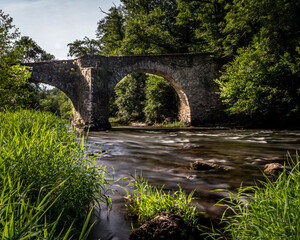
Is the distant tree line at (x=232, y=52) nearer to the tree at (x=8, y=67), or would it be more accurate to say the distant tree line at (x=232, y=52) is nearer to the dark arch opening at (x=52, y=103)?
the tree at (x=8, y=67)

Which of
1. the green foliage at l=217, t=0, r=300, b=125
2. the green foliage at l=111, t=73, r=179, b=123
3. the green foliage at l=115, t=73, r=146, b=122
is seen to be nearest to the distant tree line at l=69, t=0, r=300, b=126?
the green foliage at l=217, t=0, r=300, b=125

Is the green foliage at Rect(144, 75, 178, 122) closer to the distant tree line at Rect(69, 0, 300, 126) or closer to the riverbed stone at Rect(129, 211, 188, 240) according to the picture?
the distant tree line at Rect(69, 0, 300, 126)

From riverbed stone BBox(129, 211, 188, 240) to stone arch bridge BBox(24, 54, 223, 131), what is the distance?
34.8 feet

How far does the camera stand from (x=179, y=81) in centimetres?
1393

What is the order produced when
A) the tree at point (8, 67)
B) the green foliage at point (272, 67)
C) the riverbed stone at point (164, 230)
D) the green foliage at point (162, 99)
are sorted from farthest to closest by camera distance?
the green foliage at point (162, 99) < the green foliage at point (272, 67) < the tree at point (8, 67) < the riverbed stone at point (164, 230)

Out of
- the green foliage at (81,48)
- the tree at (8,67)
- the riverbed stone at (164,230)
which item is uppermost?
the green foliage at (81,48)

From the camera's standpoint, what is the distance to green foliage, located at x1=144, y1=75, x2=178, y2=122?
55.0ft

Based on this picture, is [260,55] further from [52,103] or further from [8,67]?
[52,103]

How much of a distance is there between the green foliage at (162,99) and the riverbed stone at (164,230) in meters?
15.1

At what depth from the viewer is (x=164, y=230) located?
155cm

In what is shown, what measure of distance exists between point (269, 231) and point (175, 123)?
14171 millimetres

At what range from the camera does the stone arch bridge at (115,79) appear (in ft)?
39.2

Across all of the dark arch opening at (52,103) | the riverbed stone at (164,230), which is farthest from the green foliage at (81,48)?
the riverbed stone at (164,230)

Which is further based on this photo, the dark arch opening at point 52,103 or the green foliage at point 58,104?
the green foliage at point 58,104
